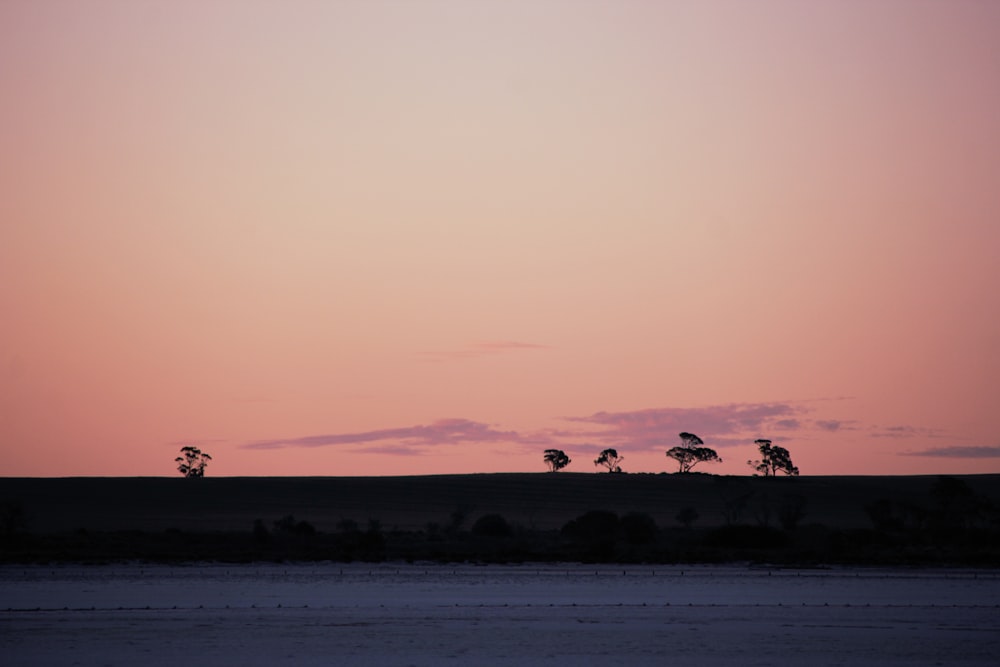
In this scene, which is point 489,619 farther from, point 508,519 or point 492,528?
point 508,519

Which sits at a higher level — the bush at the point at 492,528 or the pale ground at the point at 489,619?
the bush at the point at 492,528

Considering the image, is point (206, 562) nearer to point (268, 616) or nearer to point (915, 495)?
point (268, 616)

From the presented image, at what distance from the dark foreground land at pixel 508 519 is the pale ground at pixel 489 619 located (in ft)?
49.3

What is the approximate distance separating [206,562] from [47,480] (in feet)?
276

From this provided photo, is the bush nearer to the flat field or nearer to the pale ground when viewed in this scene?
the flat field

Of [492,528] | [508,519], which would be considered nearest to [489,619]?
[492,528]

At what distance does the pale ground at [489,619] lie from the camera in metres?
28.0

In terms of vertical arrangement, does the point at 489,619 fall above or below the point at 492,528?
below

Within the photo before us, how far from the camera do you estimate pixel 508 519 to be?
4518 inches

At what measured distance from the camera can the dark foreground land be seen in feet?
228

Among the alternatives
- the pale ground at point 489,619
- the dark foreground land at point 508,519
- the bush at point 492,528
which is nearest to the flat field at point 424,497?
the dark foreground land at point 508,519

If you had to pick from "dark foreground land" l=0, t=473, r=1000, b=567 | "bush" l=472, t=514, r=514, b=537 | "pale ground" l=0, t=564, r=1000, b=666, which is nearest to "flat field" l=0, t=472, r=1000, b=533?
"dark foreground land" l=0, t=473, r=1000, b=567

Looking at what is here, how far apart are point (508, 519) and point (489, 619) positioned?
8039cm

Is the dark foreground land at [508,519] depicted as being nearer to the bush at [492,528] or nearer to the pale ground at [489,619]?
the bush at [492,528]
